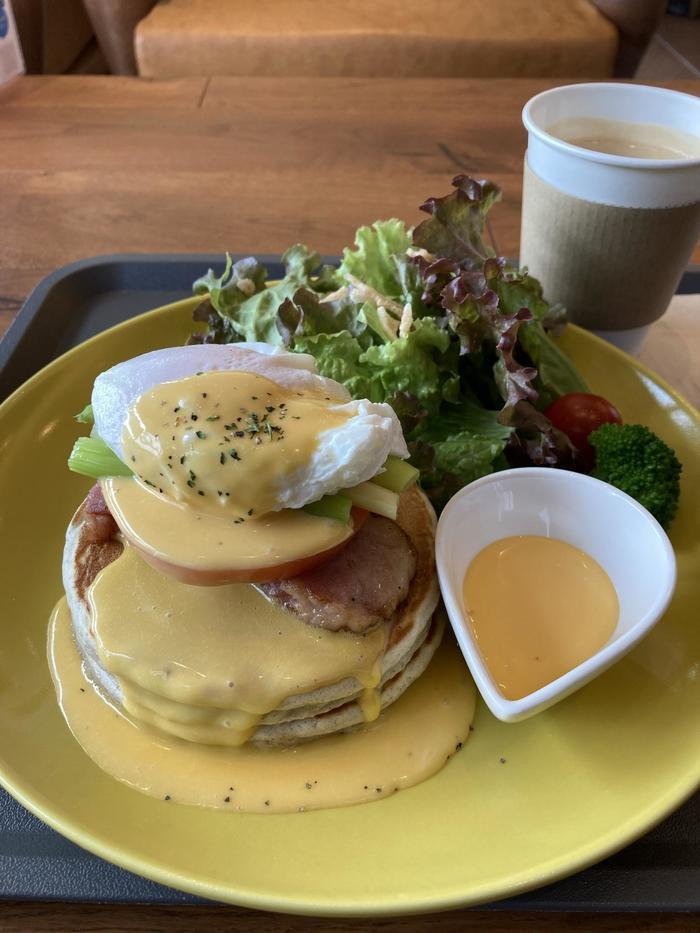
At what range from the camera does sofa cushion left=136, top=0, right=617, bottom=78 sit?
15.7 ft

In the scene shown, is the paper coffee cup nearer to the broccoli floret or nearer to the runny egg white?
the broccoli floret

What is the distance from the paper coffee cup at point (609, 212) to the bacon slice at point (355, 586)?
3.51 ft

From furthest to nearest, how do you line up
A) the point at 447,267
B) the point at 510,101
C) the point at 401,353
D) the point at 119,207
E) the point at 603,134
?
the point at 510,101
the point at 119,207
the point at 603,134
the point at 447,267
the point at 401,353

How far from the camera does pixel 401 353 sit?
73.6 inches

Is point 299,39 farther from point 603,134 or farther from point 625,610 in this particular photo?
point 625,610

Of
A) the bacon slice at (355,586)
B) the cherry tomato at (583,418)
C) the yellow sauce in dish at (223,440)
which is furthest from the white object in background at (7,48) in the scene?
the bacon slice at (355,586)

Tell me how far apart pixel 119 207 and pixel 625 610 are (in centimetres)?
254

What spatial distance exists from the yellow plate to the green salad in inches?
21.5

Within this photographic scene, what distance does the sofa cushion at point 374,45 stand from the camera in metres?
4.78

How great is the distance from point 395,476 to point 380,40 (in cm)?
424

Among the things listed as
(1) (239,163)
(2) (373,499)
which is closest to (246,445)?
(2) (373,499)

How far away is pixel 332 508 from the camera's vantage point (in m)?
1.42

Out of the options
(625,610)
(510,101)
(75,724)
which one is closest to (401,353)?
(625,610)

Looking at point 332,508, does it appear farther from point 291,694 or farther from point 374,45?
point 374,45
